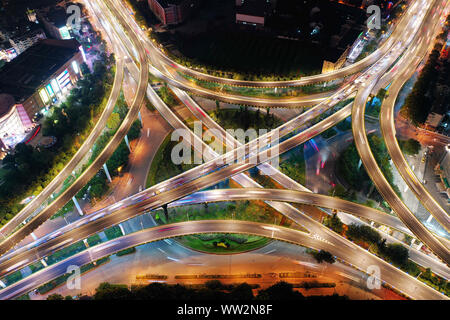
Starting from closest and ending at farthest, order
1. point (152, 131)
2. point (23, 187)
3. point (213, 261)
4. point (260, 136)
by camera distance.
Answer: point (213, 261) → point (23, 187) → point (260, 136) → point (152, 131)

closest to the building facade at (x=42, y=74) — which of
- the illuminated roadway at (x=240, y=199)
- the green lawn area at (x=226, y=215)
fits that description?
the illuminated roadway at (x=240, y=199)

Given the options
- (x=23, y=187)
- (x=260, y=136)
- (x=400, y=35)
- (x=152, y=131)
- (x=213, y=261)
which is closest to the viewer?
(x=213, y=261)

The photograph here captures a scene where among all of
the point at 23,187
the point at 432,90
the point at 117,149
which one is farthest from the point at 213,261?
the point at 432,90

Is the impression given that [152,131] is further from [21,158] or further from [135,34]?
[135,34]

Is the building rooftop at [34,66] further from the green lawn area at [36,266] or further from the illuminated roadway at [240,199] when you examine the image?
the green lawn area at [36,266]

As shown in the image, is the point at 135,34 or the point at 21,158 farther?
the point at 135,34

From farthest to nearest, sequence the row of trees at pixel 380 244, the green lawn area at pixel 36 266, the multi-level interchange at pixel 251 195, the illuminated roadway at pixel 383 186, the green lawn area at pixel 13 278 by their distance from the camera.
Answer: the green lawn area at pixel 36 266
the green lawn area at pixel 13 278
the multi-level interchange at pixel 251 195
the row of trees at pixel 380 244
the illuminated roadway at pixel 383 186
